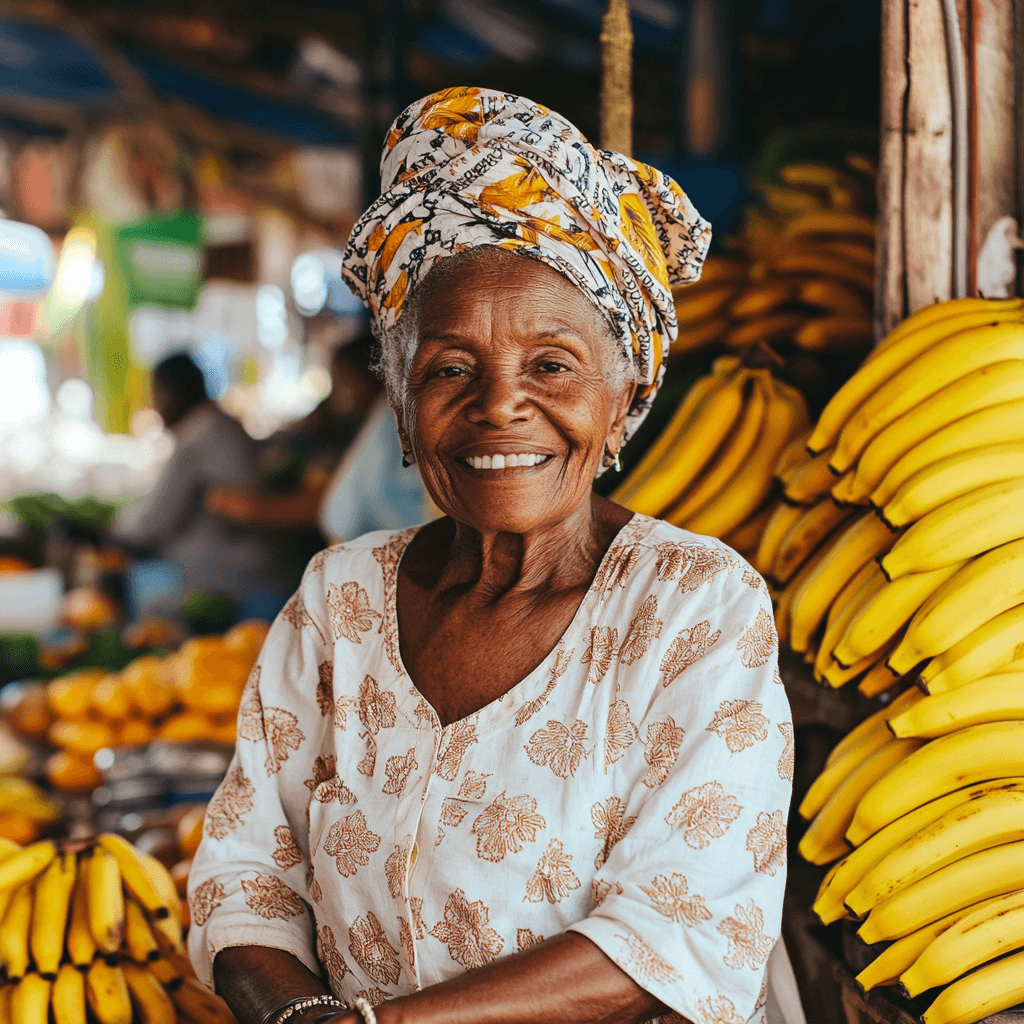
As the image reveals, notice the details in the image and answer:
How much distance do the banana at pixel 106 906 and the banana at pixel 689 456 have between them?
1.39 meters

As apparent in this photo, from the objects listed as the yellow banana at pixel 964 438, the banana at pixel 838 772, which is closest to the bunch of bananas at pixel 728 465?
the yellow banana at pixel 964 438

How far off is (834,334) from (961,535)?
2.97ft

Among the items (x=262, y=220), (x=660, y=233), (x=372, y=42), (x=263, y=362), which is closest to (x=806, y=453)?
(x=660, y=233)

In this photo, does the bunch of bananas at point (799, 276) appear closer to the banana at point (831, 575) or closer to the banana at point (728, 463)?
the banana at point (728, 463)

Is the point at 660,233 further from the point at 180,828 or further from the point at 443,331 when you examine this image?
the point at 180,828

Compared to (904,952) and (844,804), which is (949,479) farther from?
(904,952)

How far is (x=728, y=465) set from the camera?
2.36 metres

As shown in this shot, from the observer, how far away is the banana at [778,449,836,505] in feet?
6.93

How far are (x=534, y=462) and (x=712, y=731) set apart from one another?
50 cm

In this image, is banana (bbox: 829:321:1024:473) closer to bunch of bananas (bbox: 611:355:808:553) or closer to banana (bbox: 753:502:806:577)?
banana (bbox: 753:502:806:577)

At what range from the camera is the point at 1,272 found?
6.07 metres

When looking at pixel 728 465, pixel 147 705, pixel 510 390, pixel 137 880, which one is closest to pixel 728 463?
pixel 728 465

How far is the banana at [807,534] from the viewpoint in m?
2.13

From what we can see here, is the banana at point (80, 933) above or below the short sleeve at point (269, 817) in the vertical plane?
below
